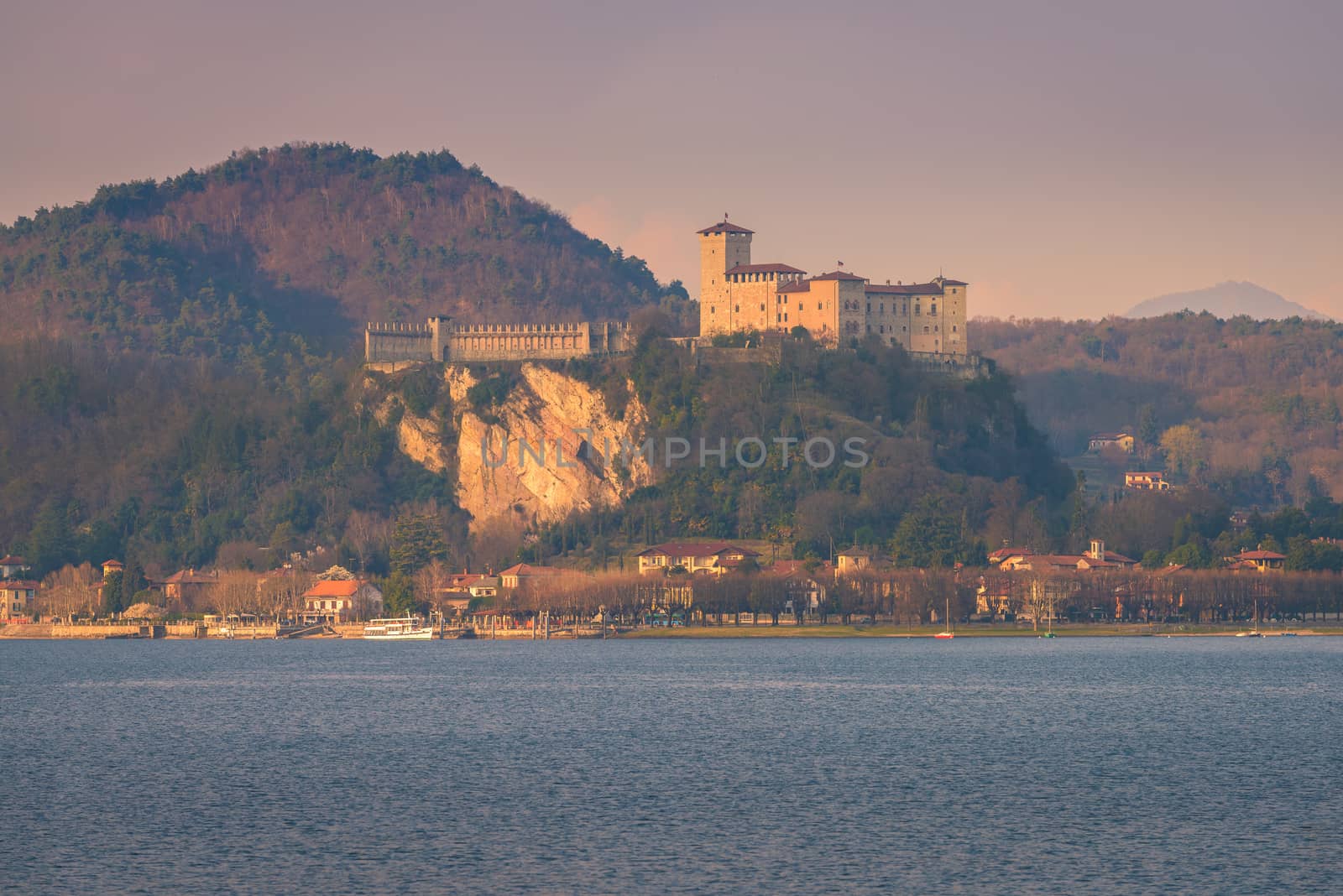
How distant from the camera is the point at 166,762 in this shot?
193ft

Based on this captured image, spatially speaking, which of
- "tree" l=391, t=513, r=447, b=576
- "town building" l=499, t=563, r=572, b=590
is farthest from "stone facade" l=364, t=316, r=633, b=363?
"town building" l=499, t=563, r=572, b=590

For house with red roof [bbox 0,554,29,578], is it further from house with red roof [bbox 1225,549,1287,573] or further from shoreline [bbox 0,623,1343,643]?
house with red roof [bbox 1225,549,1287,573]

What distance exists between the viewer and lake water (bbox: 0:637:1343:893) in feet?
136

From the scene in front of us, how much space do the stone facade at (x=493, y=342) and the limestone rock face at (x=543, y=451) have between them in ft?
10.3

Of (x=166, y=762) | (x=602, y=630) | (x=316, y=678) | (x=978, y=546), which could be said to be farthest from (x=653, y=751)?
(x=978, y=546)

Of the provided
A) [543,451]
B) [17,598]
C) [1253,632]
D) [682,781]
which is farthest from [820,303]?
[682,781]

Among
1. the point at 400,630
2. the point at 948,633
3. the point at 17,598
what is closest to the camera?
the point at 948,633

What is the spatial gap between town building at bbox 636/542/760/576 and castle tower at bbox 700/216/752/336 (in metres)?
25.0

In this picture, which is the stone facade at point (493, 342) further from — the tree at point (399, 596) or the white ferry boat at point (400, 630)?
the white ferry boat at point (400, 630)

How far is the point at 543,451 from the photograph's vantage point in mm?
154875

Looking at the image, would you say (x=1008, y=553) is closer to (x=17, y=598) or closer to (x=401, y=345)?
(x=401, y=345)

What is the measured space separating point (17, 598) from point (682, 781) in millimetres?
111557

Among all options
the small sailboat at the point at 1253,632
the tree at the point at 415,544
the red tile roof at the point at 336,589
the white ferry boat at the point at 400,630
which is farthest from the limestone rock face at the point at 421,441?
the small sailboat at the point at 1253,632

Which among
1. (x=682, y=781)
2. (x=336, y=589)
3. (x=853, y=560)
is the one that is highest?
(x=853, y=560)
